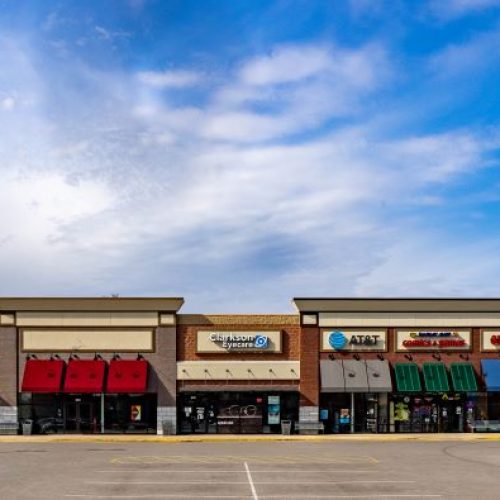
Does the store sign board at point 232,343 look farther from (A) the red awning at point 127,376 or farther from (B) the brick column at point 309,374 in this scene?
(A) the red awning at point 127,376

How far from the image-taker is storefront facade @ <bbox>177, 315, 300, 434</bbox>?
46.9m

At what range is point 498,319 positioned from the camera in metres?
48.4

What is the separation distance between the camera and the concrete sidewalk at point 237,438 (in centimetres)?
4262

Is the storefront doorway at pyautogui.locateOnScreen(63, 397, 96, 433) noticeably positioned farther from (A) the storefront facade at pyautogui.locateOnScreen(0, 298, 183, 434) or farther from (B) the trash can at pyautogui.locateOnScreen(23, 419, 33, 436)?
(B) the trash can at pyautogui.locateOnScreen(23, 419, 33, 436)

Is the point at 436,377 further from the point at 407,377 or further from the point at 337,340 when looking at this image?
the point at 337,340

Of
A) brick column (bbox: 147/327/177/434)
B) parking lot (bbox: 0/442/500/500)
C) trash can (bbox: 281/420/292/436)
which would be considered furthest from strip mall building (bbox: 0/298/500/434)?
parking lot (bbox: 0/442/500/500)

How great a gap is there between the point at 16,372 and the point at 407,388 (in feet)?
81.4

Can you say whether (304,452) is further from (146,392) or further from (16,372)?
(16,372)

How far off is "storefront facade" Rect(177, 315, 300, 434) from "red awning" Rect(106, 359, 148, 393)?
234cm

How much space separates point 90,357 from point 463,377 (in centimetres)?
2391

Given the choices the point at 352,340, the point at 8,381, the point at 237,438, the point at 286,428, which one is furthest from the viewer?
the point at 352,340

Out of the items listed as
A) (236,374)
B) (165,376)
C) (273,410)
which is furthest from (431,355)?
(165,376)

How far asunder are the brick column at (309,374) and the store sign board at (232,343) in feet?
5.70

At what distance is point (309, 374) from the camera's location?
1854 inches
